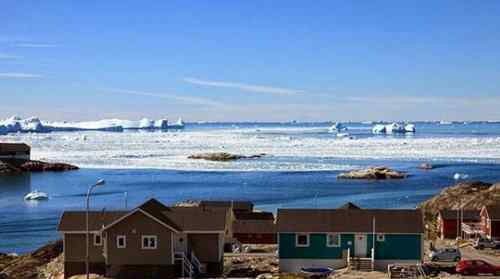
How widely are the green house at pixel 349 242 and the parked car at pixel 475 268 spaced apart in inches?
83.4

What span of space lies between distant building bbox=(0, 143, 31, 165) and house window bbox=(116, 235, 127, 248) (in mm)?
85419

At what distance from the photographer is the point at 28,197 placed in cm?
7344

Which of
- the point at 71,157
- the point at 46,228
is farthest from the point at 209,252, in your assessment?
the point at 71,157

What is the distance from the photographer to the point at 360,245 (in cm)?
3306

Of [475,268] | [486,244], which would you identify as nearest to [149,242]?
[475,268]

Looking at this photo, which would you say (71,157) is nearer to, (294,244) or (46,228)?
(46,228)

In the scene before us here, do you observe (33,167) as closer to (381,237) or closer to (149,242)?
(149,242)

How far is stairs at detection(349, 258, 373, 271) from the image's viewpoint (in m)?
32.6

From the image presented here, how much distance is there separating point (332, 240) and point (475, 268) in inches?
233

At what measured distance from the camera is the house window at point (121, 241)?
31.8 metres

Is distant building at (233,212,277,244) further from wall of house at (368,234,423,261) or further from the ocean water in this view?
the ocean water

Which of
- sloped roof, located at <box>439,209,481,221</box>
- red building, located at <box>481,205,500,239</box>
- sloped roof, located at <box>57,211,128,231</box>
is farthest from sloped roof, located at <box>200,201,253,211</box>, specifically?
red building, located at <box>481,205,500,239</box>

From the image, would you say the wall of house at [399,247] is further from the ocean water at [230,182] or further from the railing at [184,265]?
the ocean water at [230,182]

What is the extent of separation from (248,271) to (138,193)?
42733 mm
